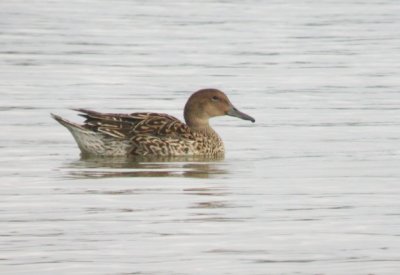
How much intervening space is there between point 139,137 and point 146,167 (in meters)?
1.00

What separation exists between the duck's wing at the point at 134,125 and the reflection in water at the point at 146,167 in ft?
1.10

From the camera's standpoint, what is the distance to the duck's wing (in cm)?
1728

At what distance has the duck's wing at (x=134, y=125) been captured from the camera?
17281 millimetres

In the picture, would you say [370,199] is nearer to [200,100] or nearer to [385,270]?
[385,270]

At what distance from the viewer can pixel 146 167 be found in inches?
647

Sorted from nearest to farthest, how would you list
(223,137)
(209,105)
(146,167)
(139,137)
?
(146,167) → (139,137) → (209,105) → (223,137)

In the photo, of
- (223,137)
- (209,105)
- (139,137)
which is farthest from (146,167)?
(223,137)

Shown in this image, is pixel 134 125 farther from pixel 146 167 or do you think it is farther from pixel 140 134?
pixel 146 167

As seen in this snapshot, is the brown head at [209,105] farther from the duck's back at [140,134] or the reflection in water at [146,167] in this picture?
the reflection in water at [146,167]

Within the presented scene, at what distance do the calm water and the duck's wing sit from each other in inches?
17.1

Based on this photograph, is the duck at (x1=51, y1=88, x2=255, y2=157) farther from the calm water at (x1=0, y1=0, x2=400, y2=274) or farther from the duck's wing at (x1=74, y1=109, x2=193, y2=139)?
the calm water at (x1=0, y1=0, x2=400, y2=274)

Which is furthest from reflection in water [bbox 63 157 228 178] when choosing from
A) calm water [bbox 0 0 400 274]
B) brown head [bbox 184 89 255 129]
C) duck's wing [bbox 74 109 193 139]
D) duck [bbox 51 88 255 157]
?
brown head [bbox 184 89 255 129]

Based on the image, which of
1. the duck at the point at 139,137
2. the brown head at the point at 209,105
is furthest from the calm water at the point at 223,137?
the brown head at the point at 209,105

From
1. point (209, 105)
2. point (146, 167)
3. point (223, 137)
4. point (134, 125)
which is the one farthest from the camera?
point (223, 137)
